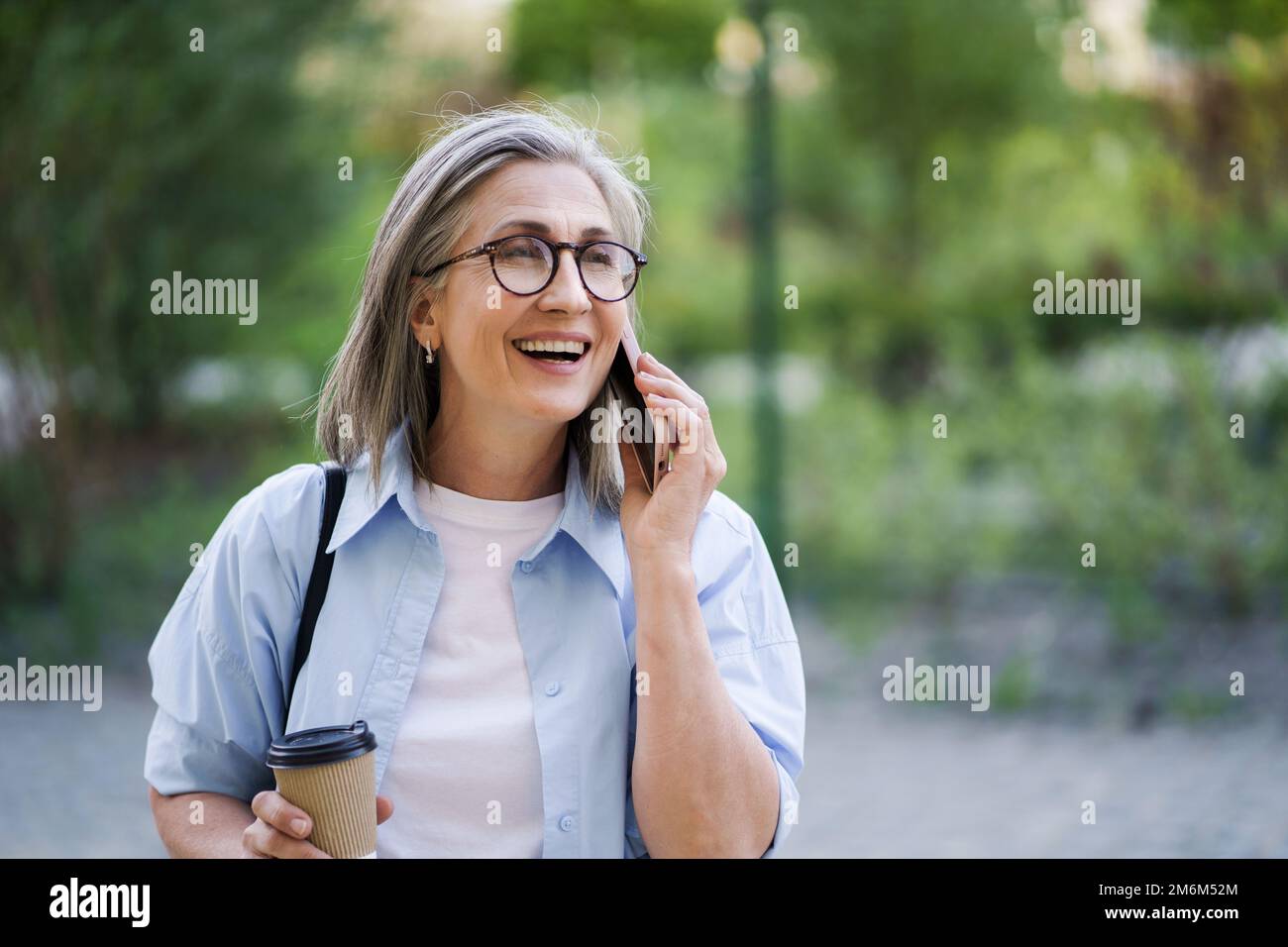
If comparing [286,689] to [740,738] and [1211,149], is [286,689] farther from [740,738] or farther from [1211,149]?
[1211,149]

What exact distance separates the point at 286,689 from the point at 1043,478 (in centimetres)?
561

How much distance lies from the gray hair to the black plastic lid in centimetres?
47

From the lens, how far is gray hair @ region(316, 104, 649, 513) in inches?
82.5

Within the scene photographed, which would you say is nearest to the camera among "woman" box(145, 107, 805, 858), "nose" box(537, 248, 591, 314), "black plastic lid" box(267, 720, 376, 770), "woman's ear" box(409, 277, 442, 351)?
"black plastic lid" box(267, 720, 376, 770)

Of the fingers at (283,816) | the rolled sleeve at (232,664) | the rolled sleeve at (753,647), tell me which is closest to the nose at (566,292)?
the rolled sleeve at (753,647)

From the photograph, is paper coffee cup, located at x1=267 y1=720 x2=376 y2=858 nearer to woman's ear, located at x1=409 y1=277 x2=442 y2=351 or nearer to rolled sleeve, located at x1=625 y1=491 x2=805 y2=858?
rolled sleeve, located at x1=625 y1=491 x2=805 y2=858

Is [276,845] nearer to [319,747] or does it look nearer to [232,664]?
[319,747]

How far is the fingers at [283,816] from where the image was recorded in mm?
1743

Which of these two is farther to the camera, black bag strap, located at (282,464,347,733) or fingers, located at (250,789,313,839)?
black bag strap, located at (282,464,347,733)

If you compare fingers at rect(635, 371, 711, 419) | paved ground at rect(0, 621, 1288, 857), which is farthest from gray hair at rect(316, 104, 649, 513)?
paved ground at rect(0, 621, 1288, 857)

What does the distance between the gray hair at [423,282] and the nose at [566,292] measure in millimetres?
175

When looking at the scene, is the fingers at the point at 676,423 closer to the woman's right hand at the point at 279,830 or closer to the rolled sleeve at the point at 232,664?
the rolled sleeve at the point at 232,664

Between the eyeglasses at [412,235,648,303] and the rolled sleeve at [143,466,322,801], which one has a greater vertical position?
the eyeglasses at [412,235,648,303]
